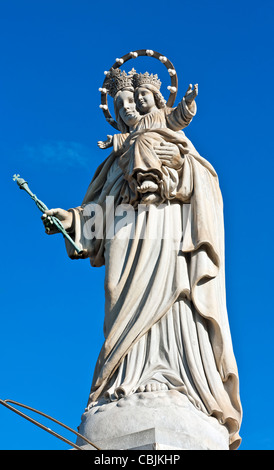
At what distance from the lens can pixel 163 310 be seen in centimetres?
1102

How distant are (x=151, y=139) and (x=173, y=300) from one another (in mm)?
2196

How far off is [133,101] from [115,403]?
14.8 feet

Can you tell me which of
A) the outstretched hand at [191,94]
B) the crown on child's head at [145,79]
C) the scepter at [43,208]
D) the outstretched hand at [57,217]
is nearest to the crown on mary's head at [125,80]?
the crown on child's head at [145,79]

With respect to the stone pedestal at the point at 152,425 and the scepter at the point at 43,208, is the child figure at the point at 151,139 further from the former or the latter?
the stone pedestal at the point at 152,425

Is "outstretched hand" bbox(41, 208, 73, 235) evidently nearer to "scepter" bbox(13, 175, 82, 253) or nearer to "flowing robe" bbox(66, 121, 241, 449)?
"scepter" bbox(13, 175, 82, 253)

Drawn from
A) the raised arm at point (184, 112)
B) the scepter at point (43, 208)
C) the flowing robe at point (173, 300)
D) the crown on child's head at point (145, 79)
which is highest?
the crown on child's head at point (145, 79)

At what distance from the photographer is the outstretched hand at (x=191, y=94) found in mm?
12133

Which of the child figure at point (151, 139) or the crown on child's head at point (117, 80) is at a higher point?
the crown on child's head at point (117, 80)

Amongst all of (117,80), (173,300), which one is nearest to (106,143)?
(117,80)

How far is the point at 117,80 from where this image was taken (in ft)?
43.4

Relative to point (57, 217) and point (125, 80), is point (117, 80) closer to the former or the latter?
point (125, 80)

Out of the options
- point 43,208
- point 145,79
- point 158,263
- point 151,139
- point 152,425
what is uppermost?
point 145,79

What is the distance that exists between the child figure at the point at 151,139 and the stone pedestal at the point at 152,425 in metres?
2.76
